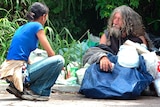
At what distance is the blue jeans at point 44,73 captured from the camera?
6.01 metres

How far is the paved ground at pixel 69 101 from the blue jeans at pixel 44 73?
0.59ft

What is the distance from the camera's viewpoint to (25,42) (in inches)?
238

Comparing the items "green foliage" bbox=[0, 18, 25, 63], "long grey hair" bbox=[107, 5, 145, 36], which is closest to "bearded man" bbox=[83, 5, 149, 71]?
"long grey hair" bbox=[107, 5, 145, 36]

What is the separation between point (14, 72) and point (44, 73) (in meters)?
0.36

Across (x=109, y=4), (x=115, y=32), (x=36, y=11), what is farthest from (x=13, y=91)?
(x=109, y=4)

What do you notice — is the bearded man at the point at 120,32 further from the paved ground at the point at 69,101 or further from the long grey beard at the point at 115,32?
the paved ground at the point at 69,101

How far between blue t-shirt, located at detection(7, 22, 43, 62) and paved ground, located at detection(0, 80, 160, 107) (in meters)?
0.56

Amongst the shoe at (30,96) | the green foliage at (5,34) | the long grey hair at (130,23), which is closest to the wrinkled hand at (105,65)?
the long grey hair at (130,23)

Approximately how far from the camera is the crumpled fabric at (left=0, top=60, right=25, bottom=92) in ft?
19.7

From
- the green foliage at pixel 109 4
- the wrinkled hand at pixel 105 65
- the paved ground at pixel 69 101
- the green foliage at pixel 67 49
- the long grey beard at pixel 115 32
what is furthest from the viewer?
the green foliage at pixel 109 4

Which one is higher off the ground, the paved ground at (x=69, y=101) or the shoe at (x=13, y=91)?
the shoe at (x=13, y=91)

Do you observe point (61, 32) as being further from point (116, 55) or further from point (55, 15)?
point (116, 55)

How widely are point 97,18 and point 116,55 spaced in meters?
2.88

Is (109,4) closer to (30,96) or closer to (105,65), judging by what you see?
(105,65)
